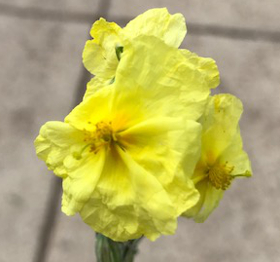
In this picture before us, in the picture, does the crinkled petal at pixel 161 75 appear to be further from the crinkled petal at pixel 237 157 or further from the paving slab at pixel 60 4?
the paving slab at pixel 60 4

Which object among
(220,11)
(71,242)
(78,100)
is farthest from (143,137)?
(220,11)

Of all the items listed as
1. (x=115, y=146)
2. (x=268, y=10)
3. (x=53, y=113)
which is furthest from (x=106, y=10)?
(x=115, y=146)

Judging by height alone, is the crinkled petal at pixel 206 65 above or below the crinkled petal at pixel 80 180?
above

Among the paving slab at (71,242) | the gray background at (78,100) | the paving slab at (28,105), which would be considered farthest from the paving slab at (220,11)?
the paving slab at (71,242)

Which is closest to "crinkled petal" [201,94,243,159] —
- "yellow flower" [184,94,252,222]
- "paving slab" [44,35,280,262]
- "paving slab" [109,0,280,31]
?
"yellow flower" [184,94,252,222]

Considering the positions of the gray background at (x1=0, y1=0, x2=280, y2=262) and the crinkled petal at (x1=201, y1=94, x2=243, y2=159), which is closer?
the crinkled petal at (x1=201, y1=94, x2=243, y2=159)

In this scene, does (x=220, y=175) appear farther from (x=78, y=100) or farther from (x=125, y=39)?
(x=78, y=100)

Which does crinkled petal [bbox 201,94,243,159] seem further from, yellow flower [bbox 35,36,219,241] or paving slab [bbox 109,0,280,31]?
paving slab [bbox 109,0,280,31]

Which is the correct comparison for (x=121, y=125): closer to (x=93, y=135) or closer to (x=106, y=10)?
(x=93, y=135)

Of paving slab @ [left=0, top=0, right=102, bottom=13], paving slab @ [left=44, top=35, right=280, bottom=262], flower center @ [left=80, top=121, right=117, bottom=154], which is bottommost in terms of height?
paving slab @ [left=44, top=35, right=280, bottom=262]
